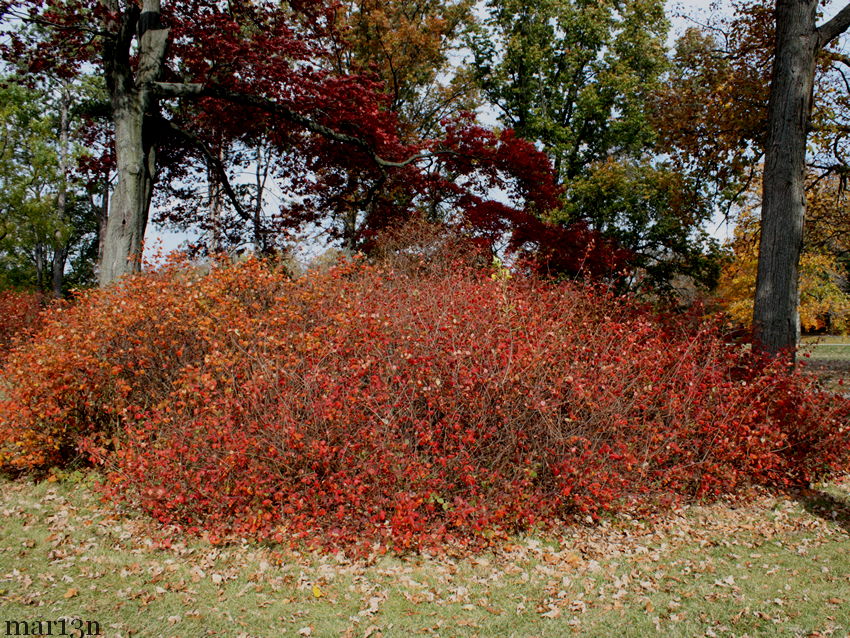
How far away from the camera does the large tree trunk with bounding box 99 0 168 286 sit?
8.53 meters

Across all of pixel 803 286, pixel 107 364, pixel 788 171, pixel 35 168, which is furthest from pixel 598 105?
pixel 35 168

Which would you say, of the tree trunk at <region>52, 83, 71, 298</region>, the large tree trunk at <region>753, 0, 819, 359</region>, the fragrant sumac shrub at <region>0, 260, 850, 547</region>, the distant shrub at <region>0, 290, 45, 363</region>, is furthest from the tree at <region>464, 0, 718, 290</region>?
the tree trunk at <region>52, 83, 71, 298</region>

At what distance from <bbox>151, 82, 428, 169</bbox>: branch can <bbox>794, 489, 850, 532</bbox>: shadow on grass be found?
8226 mm

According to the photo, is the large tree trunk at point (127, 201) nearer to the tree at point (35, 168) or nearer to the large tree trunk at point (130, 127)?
the large tree trunk at point (130, 127)

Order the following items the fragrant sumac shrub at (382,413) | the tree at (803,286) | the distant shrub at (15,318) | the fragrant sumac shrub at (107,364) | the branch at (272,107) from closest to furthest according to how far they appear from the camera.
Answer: the fragrant sumac shrub at (382,413), the fragrant sumac shrub at (107,364), the branch at (272,107), the distant shrub at (15,318), the tree at (803,286)

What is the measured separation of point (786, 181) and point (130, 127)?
31.9ft

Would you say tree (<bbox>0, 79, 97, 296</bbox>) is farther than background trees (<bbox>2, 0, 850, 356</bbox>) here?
Yes

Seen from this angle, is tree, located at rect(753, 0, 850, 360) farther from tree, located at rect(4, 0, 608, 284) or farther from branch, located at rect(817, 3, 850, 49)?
tree, located at rect(4, 0, 608, 284)

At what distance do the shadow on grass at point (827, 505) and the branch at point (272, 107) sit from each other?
8226 millimetres

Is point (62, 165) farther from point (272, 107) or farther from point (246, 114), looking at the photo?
point (272, 107)

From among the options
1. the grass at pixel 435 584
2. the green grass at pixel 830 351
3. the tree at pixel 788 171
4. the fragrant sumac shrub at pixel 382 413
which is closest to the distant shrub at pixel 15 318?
the fragrant sumac shrub at pixel 382 413

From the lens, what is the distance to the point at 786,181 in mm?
7559

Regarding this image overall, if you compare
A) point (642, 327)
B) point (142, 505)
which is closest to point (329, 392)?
point (142, 505)

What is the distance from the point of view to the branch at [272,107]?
9242mm
